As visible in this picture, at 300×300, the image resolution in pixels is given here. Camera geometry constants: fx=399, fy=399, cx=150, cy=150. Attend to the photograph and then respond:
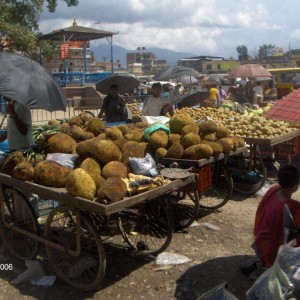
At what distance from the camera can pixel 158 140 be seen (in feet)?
16.0

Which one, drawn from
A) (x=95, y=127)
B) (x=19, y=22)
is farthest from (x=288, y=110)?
(x=19, y=22)

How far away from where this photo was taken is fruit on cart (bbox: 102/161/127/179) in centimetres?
386

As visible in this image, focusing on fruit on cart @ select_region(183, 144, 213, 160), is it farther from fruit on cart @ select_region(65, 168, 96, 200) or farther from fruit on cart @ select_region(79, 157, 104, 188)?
fruit on cart @ select_region(65, 168, 96, 200)

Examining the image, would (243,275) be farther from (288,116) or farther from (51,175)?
(51,175)

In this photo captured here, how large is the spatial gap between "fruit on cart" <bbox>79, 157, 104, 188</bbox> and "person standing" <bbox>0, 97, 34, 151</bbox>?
1.30 m

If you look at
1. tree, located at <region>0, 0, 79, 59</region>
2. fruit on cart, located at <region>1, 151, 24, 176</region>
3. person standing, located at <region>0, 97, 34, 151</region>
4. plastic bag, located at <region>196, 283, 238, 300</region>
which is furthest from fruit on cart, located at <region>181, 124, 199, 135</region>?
tree, located at <region>0, 0, 79, 59</region>

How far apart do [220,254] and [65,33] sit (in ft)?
59.5

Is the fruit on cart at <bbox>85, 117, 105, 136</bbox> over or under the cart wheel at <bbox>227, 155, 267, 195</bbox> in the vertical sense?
over

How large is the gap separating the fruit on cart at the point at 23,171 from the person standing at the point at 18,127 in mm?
1022

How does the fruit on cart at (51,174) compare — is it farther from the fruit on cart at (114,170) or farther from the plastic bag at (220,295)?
the plastic bag at (220,295)

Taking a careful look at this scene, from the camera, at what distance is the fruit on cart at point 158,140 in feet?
16.0

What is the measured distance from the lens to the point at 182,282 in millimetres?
3904

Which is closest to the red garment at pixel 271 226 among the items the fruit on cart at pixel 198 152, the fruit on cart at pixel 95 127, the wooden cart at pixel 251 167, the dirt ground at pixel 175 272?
the dirt ground at pixel 175 272

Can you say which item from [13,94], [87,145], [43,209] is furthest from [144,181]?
[43,209]
